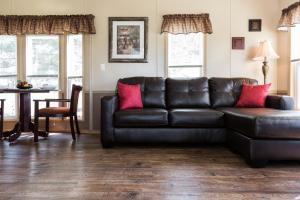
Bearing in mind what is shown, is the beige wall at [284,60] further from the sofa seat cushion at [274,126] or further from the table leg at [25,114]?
the table leg at [25,114]

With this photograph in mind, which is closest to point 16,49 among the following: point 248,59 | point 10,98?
point 10,98

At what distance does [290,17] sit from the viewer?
4.44 meters

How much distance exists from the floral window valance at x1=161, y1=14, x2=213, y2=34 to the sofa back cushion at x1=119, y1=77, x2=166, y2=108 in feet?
3.07

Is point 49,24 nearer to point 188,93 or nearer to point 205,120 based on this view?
point 188,93

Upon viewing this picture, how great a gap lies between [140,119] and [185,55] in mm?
1853

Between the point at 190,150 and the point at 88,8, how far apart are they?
300cm

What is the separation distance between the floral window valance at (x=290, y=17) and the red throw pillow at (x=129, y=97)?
248 cm

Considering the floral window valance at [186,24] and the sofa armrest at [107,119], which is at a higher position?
the floral window valance at [186,24]

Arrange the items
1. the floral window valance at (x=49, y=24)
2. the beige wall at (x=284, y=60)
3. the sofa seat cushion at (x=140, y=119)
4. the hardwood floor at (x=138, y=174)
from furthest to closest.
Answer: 1. the floral window valance at (x=49, y=24)
2. the beige wall at (x=284, y=60)
3. the sofa seat cushion at (x=140, y=119)
4. the hardwood floor at (x=138, y=174)

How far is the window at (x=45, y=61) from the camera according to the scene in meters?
5.13

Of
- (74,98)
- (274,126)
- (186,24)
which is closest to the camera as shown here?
(274,126)

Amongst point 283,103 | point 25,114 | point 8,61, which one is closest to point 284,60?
point 283,103

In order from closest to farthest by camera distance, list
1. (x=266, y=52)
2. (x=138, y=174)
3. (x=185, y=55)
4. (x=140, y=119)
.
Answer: (x=138, y=174) → (x=140, y=119) → (x=266, y=52) → (x=185, y=55)

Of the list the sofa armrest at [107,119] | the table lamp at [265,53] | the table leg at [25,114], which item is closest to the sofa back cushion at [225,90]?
the table lamp at [265,53]
